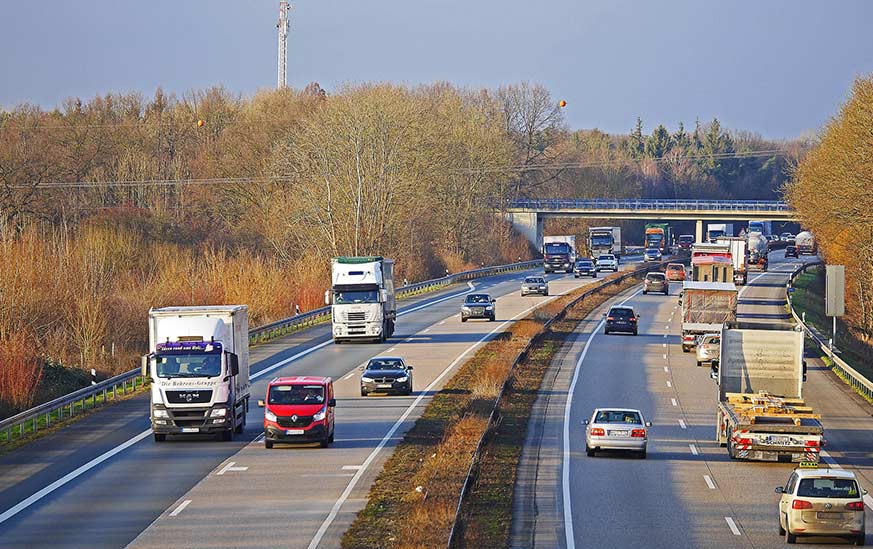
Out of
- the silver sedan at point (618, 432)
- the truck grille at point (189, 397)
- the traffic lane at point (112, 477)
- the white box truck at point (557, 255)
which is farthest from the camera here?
the white box truck at point (557, 255)

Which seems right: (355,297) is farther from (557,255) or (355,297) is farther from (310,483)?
(557,255)

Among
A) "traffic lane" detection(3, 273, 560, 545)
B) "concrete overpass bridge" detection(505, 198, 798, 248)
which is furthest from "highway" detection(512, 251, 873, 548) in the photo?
"concrete overpass bridge" detection(505, 198, 798, 248)

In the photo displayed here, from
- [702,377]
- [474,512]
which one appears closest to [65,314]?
[702,377]

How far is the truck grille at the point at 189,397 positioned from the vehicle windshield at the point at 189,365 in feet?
1.39

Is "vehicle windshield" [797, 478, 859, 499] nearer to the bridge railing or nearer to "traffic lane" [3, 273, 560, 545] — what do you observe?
"traffic lane" [3, 273, 560, 545]

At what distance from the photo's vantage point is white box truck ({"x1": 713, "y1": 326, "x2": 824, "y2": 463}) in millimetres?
29328

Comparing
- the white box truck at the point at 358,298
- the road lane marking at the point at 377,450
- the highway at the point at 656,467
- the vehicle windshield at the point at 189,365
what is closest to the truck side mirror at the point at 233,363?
the vehicle windshield at the point at 189,365

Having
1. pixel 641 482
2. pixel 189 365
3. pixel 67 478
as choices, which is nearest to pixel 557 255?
pixel 189 365

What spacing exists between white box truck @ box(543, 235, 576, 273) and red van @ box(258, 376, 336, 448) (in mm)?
84837

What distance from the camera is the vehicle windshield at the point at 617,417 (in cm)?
3069

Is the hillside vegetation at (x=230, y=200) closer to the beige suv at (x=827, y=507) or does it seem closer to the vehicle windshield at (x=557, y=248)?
the vehicle windshield at (x=557, y=248)

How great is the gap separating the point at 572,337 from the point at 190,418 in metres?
34.9

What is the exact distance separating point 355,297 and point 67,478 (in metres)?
28.4

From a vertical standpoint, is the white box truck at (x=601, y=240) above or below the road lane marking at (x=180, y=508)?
above
